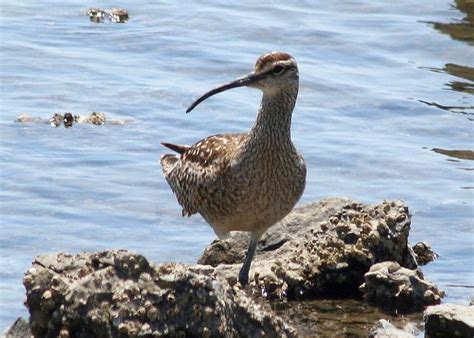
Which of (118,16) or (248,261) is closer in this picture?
(248,261)

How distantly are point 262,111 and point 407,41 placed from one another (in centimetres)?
760

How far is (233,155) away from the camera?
29.6ft

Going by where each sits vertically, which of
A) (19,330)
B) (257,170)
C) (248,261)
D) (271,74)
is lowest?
(248,261)

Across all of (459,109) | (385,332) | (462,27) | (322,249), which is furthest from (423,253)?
(462,27)

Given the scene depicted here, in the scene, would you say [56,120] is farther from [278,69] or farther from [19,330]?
[19,330]

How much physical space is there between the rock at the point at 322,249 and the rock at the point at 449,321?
3.88 feet

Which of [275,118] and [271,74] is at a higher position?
[271,74]

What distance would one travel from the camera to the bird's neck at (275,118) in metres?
9.00

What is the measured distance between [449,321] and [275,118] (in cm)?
211

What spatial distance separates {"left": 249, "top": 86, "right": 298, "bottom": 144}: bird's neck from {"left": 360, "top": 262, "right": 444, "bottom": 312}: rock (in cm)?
107

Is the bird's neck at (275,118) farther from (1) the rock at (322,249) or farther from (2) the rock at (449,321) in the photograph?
(2) the rock at (449,321)

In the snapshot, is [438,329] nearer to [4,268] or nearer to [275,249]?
[275,249]

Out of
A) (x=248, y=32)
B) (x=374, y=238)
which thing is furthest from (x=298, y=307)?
(x=248, y=32)

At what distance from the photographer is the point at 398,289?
8.53 meters
